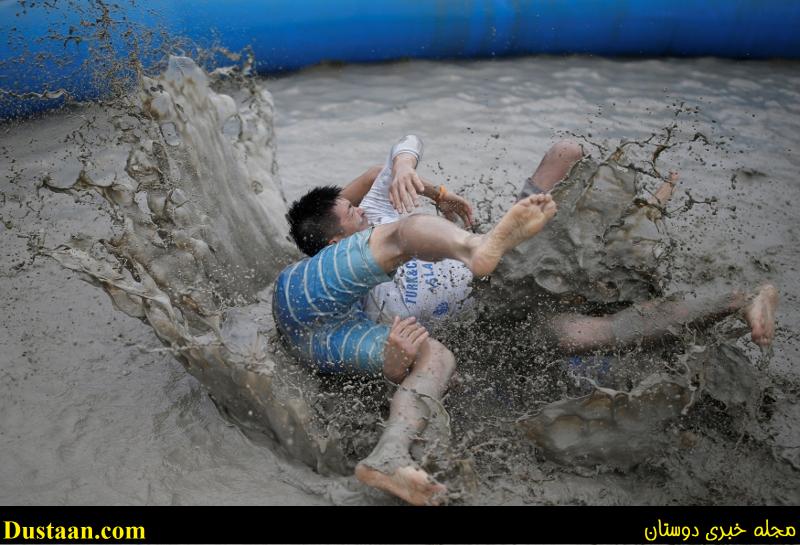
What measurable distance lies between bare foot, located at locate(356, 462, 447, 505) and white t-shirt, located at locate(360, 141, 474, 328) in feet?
2.92

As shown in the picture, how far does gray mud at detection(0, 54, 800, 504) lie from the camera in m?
2.40

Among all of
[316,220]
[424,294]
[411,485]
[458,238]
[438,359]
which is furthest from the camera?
[316,220]

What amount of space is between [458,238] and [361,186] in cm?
134

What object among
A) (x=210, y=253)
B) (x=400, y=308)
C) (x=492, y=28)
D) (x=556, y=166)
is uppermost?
(x=492, y=28)

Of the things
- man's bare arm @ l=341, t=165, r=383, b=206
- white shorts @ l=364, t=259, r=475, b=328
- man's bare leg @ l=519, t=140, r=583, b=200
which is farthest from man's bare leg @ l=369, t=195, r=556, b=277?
man's bare arm @ l=341, t=165, r=383, b=206

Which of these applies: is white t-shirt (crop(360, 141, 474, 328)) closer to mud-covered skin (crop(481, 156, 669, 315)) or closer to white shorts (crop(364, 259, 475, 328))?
white shorts (crop(364, 259, 475, 328))

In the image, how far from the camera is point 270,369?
94.8 inches

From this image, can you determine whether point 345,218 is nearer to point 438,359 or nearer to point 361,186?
point 361,186

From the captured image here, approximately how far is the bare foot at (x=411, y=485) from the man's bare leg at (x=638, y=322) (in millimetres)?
920

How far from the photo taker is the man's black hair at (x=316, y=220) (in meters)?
3.13

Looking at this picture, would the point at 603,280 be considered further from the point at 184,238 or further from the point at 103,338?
the point at 103,338

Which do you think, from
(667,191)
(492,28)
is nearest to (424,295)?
(667,191)

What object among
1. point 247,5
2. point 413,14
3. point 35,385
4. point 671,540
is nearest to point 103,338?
point 35,385

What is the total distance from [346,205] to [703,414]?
66.0 inches
